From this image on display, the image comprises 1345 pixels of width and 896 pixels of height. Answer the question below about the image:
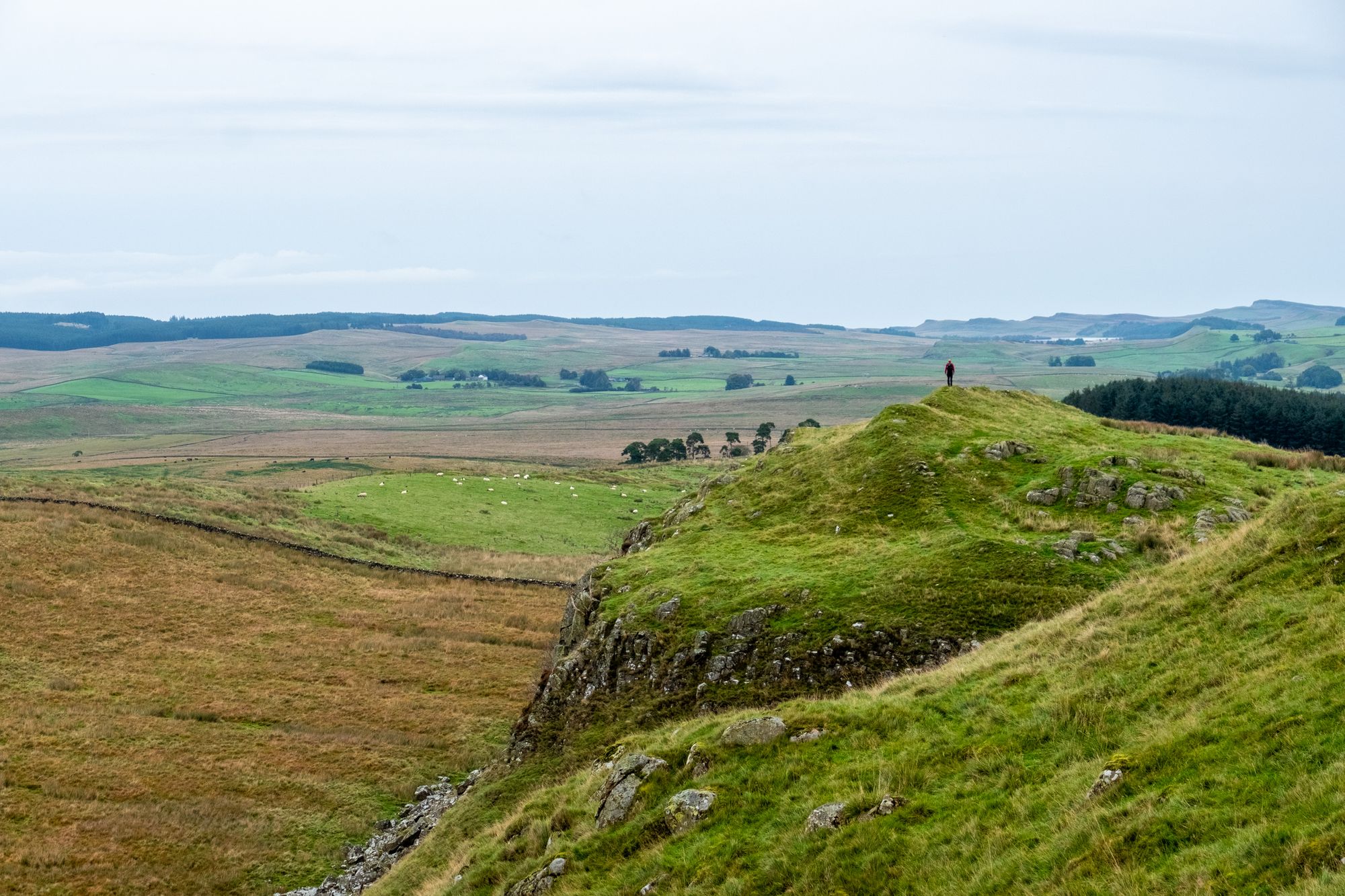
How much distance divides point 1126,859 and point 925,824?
3.56m

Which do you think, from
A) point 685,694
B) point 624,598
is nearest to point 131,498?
Result: point 624,598

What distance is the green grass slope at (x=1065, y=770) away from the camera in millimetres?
13242

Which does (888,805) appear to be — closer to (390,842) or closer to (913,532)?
(913,532)

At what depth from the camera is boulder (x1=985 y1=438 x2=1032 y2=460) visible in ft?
136

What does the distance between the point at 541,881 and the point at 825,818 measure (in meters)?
5.69

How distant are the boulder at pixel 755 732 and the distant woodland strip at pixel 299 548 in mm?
49237

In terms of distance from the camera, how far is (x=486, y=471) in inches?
5172

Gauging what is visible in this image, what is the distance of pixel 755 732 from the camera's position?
68.2 feet

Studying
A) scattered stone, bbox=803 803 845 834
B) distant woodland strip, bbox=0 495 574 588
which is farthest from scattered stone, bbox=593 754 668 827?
distant woodland strip, bbox=0 495 574 588

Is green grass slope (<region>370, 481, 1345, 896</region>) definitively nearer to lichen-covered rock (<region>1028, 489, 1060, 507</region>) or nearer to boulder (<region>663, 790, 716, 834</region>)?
boulder (<region>663, 790, 716, 834</region>)

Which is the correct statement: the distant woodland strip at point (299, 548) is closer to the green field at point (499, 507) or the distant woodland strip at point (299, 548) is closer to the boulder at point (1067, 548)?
the green field at point (499, 507)

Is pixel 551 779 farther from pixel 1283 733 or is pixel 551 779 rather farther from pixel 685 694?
pixel 1283 733

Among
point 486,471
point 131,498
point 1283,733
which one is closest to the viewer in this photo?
point 1283,733

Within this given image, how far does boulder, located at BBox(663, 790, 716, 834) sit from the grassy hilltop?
163 millimetres
